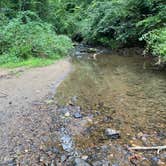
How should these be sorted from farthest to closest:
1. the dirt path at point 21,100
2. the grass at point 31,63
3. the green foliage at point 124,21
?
1. the green foliage at point 124,21
2. the grass at point 31,63
3. the dirt path at point 21,100

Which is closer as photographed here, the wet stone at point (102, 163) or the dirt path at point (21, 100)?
the wet stone at point (102, 163)

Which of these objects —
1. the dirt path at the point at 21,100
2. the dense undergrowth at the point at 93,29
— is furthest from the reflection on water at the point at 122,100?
the dense undergrowth at the point at 93,29

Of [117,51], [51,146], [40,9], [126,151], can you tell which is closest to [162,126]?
[126,151]

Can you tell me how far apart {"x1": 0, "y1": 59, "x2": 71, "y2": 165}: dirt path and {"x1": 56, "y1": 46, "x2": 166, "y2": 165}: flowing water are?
520mm

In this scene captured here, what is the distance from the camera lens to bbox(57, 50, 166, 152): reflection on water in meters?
4.33

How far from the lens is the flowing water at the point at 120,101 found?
4262mm

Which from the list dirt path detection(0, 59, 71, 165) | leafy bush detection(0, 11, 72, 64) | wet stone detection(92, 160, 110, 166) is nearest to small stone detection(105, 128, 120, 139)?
wet stone detection(92, 160, 110, 166)

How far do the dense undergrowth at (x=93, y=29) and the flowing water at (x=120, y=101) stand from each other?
1.29m

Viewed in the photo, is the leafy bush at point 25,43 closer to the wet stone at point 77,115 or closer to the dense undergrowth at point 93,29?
the dense undergrowth at point 93,29

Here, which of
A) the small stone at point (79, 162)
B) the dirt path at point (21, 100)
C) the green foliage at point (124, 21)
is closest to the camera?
the small stone at point (79, 162)

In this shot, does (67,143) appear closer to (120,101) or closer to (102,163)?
(102,163)

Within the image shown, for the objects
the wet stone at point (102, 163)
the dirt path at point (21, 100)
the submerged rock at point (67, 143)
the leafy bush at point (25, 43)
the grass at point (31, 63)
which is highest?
the leafy bush at point (25, 43)

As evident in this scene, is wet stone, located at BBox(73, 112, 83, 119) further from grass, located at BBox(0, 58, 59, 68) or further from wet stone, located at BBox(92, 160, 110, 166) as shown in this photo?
grass, located at BBox(0, 58, 59, 68)

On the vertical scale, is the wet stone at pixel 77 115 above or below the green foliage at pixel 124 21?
below
